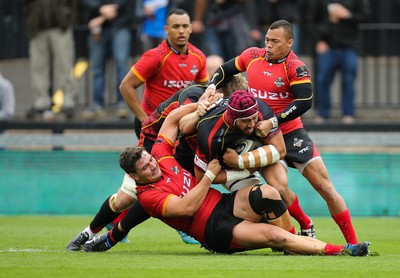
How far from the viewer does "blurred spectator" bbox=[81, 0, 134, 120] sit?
59.0 feet

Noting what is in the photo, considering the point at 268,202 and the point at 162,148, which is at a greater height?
the point at 162,148

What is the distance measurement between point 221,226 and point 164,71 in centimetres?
295

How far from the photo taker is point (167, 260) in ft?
33.4

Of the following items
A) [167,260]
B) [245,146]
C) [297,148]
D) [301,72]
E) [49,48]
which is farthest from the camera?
[49,48]

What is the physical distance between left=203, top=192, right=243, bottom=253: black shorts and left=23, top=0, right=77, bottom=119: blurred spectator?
318 inches

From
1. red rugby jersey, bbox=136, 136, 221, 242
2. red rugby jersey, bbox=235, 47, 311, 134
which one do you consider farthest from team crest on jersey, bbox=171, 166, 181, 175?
red rugby jersey, bbox=235, 47, 311, 134

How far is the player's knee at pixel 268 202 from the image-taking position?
10359 millimetres

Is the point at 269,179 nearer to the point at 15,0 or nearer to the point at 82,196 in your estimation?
the point at 82,196

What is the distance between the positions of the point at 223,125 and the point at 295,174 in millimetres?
6365

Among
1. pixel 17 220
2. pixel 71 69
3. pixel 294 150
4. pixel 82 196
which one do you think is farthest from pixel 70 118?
pixel 294 150

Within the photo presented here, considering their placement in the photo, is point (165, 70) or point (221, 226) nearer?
point (221, 226)

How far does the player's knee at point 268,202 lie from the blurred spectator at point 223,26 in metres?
7.56

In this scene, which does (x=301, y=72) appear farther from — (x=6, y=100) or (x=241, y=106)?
(x=6, y=100)

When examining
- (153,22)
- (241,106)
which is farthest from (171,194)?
(153,22)
